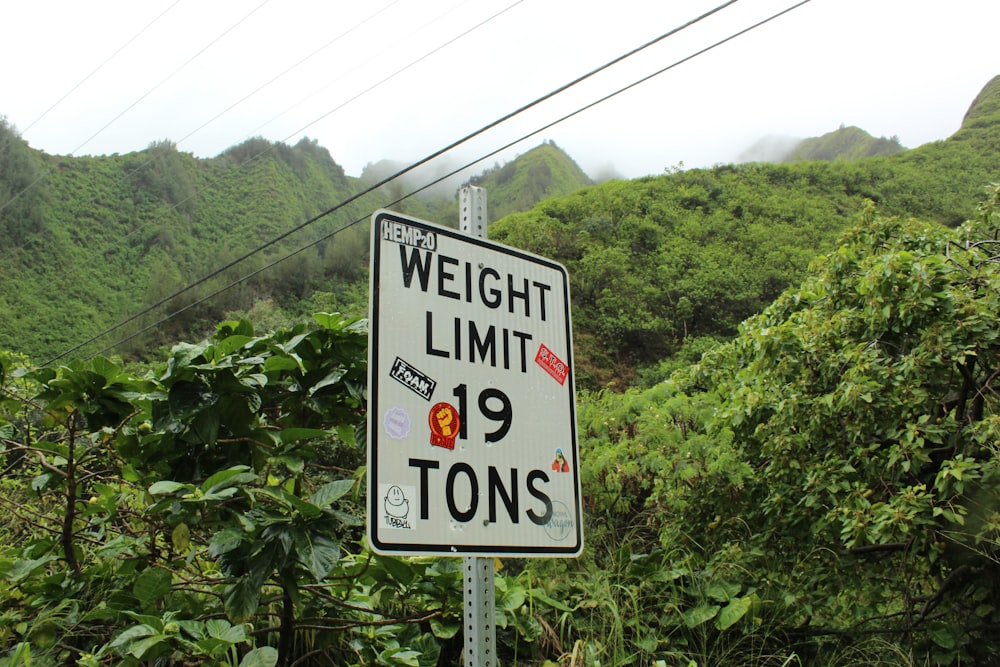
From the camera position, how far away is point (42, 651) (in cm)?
277

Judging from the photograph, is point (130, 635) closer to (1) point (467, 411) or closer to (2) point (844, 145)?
(1) point (467, 411)

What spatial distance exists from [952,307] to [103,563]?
4530mm

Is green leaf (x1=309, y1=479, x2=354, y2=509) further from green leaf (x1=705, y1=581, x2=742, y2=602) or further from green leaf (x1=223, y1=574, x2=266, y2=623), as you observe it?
green leaf (x1=705, y1=581, x2=742, y2=602)

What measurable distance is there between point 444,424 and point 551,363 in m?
0.43

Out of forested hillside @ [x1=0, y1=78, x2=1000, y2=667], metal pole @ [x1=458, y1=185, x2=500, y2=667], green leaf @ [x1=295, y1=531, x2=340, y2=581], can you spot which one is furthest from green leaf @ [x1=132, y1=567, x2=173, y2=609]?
metal pole @ [x1=458, y1=185, x2=500, y2=667]

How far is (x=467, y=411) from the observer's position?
169cm

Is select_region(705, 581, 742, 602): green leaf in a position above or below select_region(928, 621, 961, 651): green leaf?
above

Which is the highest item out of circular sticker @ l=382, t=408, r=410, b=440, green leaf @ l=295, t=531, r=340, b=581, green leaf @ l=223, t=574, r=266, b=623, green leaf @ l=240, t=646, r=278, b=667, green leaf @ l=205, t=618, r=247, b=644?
circular sticker @ l=382, t=408, r=410, b=440

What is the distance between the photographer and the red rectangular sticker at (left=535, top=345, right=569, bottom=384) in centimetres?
194

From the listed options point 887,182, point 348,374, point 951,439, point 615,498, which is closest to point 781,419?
point 951,439

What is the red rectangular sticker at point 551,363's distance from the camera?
1.94 metres

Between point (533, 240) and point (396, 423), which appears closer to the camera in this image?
point (396, 423)

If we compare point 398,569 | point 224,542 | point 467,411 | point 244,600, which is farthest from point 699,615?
point 467,411

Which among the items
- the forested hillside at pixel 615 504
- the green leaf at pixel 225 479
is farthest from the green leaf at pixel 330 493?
the green leaf at pixel 225 479
